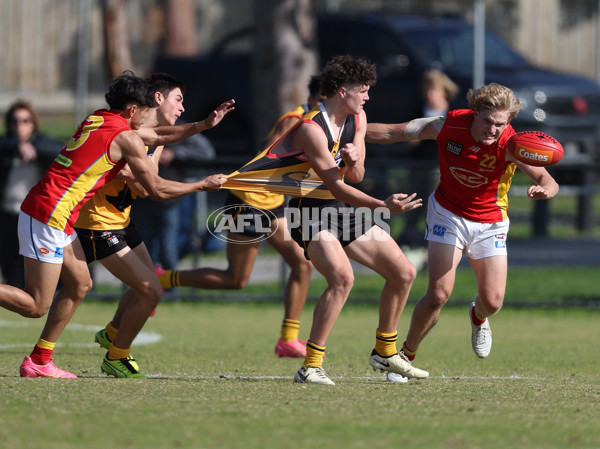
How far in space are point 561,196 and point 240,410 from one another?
7910 mm

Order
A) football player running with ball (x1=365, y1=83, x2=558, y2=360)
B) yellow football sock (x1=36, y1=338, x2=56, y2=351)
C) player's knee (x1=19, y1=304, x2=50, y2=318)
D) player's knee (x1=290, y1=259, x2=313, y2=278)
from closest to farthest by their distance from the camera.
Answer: player's knee (x1=19, y1=304, x2=50, y2=318), yellow football sock (x1=36, y1=338, x2=56, y2=351), football player running with ball (x1=365, y1=83, x2=558, y2=360), player's knee (x1=290, y1=259, x2=313, y2=278)

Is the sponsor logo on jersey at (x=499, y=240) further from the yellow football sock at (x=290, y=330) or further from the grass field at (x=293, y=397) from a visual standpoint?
the yellow football sock at (x=290, y=330)

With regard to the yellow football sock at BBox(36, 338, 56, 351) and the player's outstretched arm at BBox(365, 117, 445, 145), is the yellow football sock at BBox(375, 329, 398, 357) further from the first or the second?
the yellow football sock at BBox(36, 338, 56, 351)

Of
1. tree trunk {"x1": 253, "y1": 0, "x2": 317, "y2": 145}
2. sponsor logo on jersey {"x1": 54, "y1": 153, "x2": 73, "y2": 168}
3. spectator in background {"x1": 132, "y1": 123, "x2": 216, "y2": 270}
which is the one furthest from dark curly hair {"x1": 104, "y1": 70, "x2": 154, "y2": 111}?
tree trunk {"x1": 253, "y1": 0, "x2": 317, "y2": 145}

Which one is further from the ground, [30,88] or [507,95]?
[507,95]

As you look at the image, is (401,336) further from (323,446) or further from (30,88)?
(30,88)

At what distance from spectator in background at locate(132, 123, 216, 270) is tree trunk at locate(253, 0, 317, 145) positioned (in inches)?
167

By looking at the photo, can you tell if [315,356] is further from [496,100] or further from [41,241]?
[496,100]

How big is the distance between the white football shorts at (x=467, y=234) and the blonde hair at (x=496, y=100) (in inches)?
30.9

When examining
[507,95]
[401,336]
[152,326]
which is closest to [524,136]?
[507,95]

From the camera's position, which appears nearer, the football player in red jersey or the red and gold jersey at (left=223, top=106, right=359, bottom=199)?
the football player in red jersey

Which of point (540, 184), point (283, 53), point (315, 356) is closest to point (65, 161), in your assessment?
point (315, 356)

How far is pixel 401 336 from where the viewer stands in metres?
10.8

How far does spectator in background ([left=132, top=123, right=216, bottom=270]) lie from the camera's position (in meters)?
12.7
